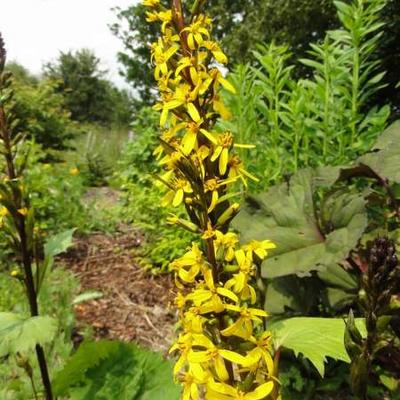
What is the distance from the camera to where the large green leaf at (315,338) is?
52.4 inches

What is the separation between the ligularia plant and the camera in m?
1.00

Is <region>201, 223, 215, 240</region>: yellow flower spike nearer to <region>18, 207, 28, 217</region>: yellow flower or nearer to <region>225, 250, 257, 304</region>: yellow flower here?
<region>225, 250, 257, 304</region>: yellow flower

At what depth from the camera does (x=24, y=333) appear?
1.59m

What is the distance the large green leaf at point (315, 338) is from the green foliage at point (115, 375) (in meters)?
0.61

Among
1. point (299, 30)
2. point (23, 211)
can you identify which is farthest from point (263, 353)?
point (299, 30)

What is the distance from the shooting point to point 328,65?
2.81 m

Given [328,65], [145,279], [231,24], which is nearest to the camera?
[328,65]

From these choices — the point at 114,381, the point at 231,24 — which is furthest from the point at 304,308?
the point at 231,24

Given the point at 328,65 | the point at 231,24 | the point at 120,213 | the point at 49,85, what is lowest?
the point at 120,213

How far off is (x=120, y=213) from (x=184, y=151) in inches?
179

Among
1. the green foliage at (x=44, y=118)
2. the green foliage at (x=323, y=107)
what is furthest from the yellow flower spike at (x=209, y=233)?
the green foliage at (x=44, y=118)

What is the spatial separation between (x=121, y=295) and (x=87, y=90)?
37207 millimetres

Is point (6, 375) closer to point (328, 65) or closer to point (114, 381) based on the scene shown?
point (114, 381)

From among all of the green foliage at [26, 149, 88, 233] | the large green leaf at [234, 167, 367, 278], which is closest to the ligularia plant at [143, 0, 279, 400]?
the large green leaf at [234, 167, 367, 278]
